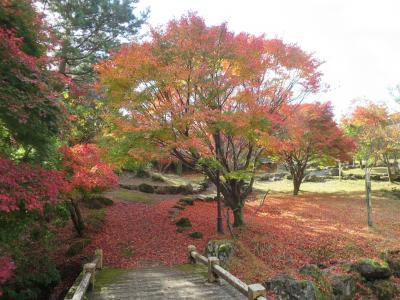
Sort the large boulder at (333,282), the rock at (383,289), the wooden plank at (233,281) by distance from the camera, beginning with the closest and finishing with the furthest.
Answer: the wooden plank at (233,281), the large boulder at (333,282), the rock at (383,289)

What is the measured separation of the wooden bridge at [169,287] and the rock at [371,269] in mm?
5765

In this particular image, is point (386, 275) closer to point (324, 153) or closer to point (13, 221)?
point (13, 221)

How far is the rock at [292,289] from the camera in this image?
919 centimetres

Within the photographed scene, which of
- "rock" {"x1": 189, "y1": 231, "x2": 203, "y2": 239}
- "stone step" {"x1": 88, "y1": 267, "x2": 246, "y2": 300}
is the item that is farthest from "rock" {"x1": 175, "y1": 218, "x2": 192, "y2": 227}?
"stone step" {"x1": 88, "y1": 267, "x2": 246, "y2": 300}

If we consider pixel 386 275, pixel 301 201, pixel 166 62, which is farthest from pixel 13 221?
pixel 301 201

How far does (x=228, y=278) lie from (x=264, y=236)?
22.7 feet

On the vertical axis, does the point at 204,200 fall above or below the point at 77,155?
below

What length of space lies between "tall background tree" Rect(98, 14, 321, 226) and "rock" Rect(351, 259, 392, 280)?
539 centimetres

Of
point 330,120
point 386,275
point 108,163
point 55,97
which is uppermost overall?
point 330,120

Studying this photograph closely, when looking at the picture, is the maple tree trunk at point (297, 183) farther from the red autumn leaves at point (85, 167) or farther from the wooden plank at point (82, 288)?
the wooden plank at point (82, 288)

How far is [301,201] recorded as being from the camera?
24.5m

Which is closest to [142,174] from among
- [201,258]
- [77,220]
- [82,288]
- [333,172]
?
[77,220]

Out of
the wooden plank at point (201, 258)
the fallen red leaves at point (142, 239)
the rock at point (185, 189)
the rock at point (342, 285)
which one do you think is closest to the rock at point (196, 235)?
the fallen red leaves at point (142, 239)

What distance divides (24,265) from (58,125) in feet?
15.3
